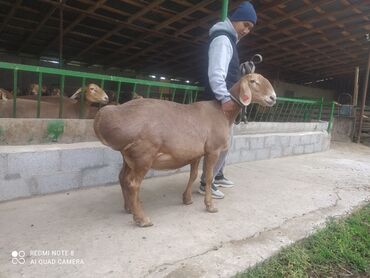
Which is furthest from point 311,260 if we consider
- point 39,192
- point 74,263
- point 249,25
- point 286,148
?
point 286,148

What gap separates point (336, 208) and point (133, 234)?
84.5 inches

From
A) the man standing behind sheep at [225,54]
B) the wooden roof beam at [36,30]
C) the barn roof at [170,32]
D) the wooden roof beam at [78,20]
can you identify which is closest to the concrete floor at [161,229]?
the man standing behind sheep at [225,54]

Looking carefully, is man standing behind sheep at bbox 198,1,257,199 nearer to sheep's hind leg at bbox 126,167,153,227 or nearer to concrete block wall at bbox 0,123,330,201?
sheep's hind leg at bbox 126,167,153,227

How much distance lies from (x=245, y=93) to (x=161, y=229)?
1318mm

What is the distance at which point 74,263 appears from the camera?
6.15 ft

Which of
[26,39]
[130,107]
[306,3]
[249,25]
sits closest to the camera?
[130,107]

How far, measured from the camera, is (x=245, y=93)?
8.97 feet

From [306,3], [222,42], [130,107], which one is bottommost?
[130,107]

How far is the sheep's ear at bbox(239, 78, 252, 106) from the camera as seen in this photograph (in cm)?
273

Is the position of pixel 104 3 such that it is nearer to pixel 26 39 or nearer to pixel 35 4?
pixel 35 4

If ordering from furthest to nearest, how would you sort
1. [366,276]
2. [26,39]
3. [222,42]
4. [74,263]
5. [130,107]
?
[26,39] < [222,42] < [130,107] < [366,276] < [74,263]

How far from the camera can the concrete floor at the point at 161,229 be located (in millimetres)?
1895

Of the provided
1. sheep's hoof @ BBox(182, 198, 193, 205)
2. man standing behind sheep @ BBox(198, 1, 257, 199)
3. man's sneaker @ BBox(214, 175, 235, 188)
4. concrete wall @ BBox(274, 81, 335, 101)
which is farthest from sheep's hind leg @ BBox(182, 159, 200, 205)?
concrete wall @ BBox(274, 81, 335, 101)

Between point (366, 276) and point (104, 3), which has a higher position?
point (104, 3)
